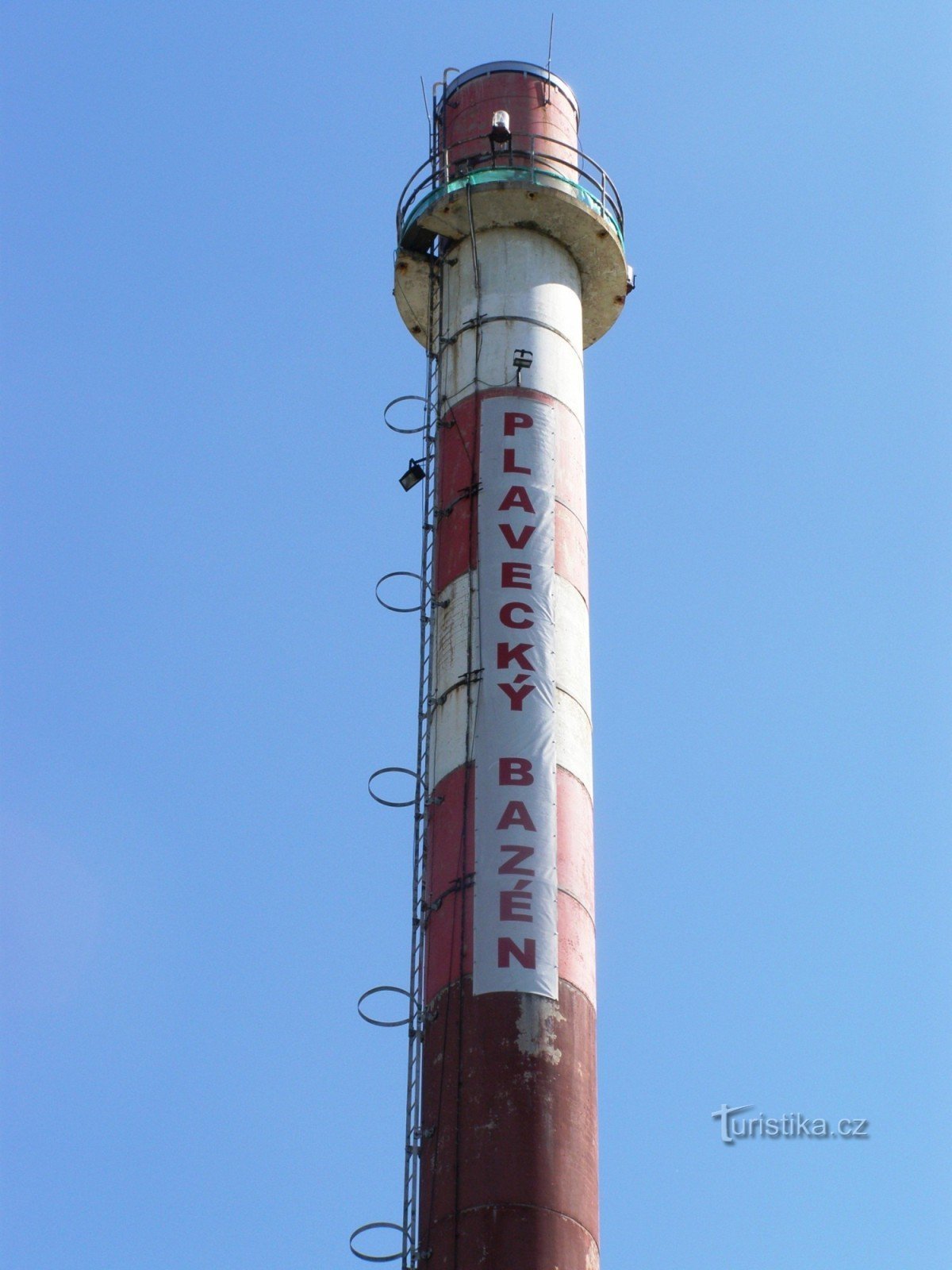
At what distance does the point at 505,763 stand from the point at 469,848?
1.40m

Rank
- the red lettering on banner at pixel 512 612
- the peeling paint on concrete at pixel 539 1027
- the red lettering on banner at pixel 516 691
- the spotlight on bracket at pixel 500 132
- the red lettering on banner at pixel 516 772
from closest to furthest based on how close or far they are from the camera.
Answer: the peeling paint on concrete at pixel 539 1027
the red lettering on banner at pixel 516 772
the red lettering on banner at pixel 516 691
the red lettering on banner at pixel 512 612
the spotlight on bracket at pixel 500 132

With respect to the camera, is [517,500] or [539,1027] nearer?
[539,1027]

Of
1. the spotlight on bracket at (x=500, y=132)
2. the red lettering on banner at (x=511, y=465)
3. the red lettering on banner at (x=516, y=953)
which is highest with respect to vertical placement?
the spotlight on bracket at (x=500, y=132)

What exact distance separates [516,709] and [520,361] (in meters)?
6.35

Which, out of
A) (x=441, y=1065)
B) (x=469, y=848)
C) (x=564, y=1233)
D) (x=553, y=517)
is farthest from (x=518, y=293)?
(x=564, y=1233)

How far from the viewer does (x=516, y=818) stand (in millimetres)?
28578

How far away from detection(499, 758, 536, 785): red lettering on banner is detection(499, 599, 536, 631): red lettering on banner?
2.19m

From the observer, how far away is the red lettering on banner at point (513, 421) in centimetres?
3209

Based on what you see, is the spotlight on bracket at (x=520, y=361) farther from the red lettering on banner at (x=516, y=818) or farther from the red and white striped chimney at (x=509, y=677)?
the red lettering on banner at (x=516, y=818)

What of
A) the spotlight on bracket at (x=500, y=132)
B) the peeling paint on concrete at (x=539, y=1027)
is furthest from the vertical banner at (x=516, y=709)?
the spotlight on bracket at (x=500, y=132)

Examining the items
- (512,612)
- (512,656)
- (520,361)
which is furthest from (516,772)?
(520,361)

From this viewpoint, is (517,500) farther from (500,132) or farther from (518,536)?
(500,132)

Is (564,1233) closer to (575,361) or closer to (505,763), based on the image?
(505,763)

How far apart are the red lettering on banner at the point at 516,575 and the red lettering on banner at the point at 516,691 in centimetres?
162
